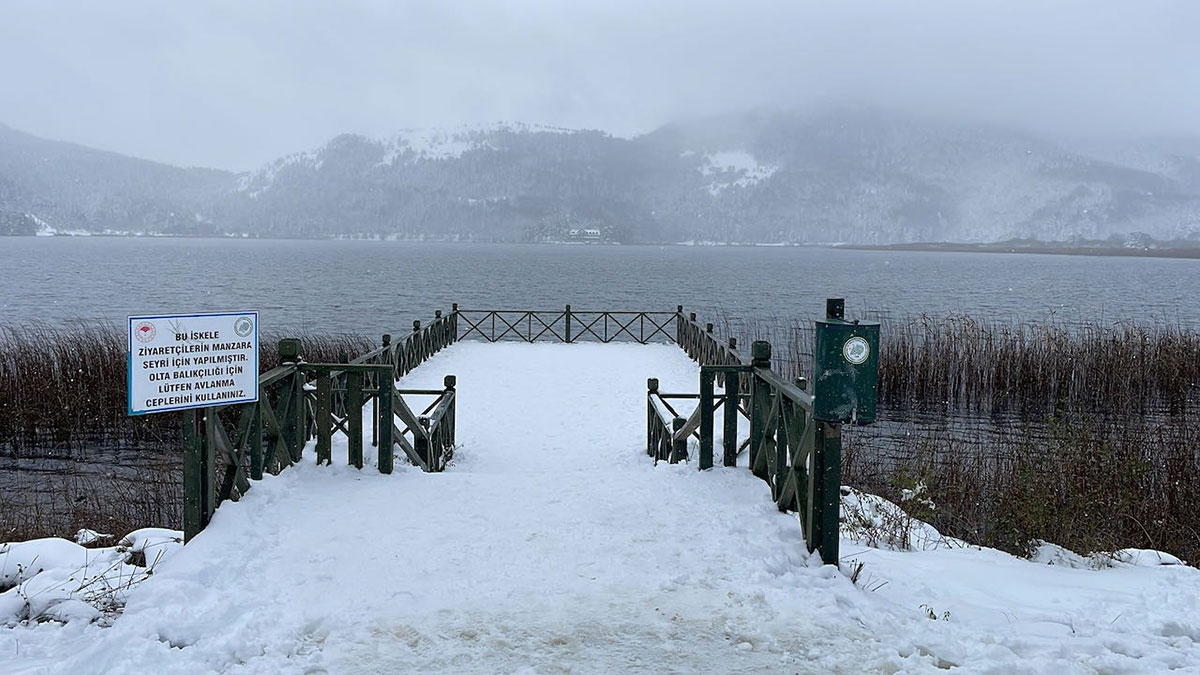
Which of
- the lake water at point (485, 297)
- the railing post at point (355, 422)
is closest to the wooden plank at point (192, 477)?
the railing post at point (355, 422)

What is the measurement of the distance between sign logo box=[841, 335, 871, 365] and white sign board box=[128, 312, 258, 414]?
4.43m

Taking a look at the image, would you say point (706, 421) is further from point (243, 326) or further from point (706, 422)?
point (243, 326)

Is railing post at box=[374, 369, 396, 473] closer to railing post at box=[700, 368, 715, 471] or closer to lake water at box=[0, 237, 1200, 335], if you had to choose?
railing post at box=[700, 368, 715, 471]

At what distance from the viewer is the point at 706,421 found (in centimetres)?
895

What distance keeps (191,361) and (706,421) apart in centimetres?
492

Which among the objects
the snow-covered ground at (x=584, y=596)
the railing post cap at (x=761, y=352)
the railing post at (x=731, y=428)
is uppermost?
the railing post cap at (x=761, y=352)

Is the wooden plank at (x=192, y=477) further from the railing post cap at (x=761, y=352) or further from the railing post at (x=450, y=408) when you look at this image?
the railing post at (x=450, y=408)

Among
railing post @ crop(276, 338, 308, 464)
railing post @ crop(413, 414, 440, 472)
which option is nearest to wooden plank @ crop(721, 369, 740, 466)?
railing post @ crop(413, 414, 440, 472)

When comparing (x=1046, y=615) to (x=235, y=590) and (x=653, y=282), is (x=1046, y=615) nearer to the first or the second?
(x=235, y=590)

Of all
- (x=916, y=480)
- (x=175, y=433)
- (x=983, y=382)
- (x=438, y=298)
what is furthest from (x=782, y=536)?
(x=438, y=298)

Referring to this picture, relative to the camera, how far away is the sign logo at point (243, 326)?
6.67m

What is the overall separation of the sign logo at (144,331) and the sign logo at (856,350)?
15.5 feet

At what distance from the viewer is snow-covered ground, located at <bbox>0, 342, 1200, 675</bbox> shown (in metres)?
4.62

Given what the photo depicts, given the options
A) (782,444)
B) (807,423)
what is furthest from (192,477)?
(782,444)
